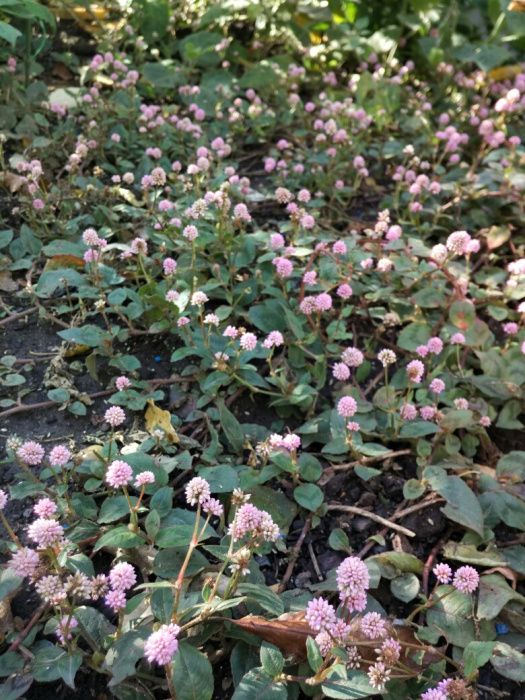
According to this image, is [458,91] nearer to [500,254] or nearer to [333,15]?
[333,15]

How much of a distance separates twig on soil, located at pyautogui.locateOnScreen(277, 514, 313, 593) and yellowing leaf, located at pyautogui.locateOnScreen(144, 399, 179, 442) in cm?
38

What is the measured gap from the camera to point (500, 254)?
9.05 ft

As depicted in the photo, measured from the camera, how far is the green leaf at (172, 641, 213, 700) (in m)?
1.18

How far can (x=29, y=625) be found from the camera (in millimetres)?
1328

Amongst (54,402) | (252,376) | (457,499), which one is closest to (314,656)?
(457,499)

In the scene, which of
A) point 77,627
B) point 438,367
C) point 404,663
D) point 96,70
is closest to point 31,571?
point 77,627

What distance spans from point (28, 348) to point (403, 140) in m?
2.16

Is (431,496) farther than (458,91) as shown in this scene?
No

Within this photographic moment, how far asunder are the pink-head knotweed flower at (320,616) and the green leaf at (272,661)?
9 centimetres

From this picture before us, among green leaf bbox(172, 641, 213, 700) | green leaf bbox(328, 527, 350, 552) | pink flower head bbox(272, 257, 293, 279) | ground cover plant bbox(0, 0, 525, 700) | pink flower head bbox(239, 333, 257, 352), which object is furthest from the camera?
pink flower head bbox(272, 257, 293, 279)

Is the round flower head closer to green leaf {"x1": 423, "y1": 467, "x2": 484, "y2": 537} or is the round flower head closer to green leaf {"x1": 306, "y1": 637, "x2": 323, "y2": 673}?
green leaf {"x1": 306, "y1": 637, "x2": 323, "y2": 673}

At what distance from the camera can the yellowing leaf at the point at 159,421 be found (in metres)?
1.71

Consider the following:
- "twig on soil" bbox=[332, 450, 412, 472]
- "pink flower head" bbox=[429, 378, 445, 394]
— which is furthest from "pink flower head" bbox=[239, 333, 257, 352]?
"pink flower head" bbox=[429, 378, 445, 394]

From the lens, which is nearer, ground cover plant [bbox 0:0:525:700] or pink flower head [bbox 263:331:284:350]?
ground cover plant [bbox 0:0:525:700]
